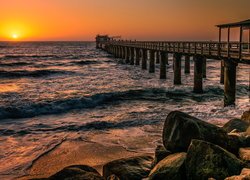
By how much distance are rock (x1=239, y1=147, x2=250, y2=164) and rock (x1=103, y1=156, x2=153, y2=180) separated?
2.09 m

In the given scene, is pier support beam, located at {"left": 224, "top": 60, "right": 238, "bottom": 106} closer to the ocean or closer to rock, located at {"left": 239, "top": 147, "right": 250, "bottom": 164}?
the ocean

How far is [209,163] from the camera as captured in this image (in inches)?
267

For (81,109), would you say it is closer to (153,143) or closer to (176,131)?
(153,143)

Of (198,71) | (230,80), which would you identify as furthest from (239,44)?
(198,71)

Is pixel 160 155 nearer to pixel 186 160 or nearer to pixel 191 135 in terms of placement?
pixel 191 135

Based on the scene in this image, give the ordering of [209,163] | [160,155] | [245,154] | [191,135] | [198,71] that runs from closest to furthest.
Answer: [209,163], [245,154], [191,135], [160,155], [198,71]

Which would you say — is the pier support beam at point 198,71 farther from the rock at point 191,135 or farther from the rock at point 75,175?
the rock at point 75,175

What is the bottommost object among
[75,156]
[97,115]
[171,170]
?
[97,115]

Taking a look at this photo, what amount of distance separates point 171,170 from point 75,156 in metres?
5.17

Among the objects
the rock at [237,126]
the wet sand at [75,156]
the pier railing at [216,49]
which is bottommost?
the wet sand at [75,156]

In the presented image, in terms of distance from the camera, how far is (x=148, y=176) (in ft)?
24.4

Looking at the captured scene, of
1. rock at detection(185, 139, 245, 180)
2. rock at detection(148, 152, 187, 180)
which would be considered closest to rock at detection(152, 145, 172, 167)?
rock at detection(148, 152, 187, 180)

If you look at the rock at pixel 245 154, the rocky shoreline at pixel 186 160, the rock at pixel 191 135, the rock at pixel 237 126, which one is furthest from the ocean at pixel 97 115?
the rock at pixel 245 154

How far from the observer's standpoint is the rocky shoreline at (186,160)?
6.77 m
